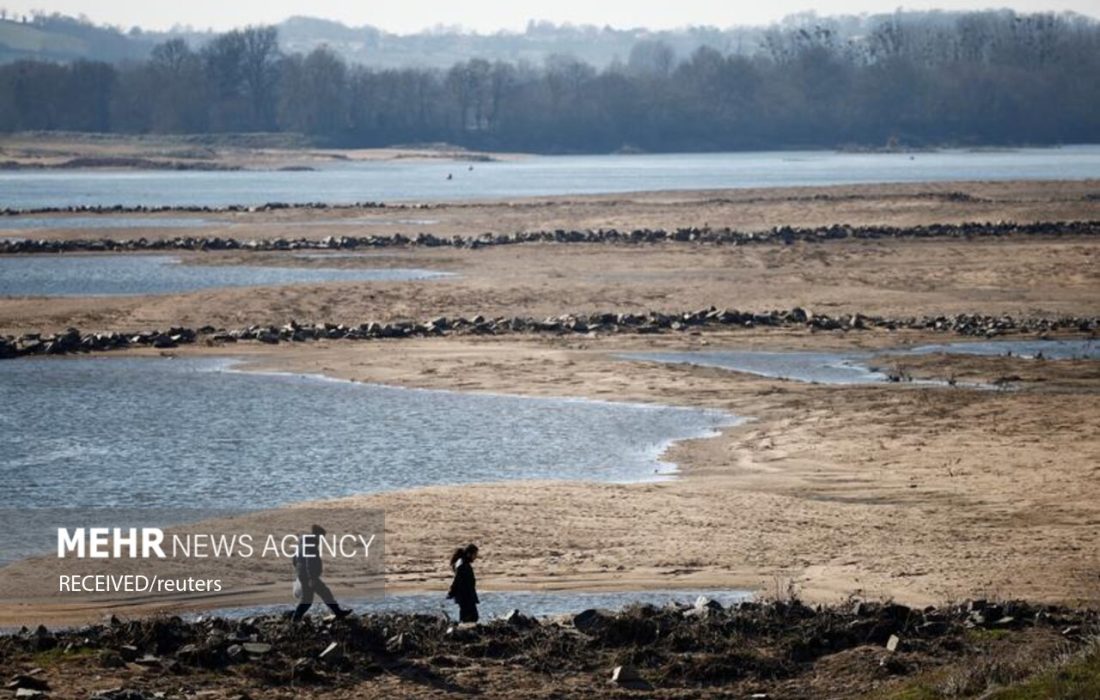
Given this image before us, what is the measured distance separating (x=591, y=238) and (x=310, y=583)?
144 feet

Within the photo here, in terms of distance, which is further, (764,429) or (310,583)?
(764,429)

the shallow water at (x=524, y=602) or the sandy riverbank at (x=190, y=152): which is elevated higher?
the shallow water at (x=524, y=602)

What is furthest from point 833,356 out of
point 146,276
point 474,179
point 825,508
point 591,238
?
point 474,179

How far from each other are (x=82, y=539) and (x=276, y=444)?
6983 millimetres

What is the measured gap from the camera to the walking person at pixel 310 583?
16234mm

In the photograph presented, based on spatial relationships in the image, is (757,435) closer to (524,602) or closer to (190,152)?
(524,602)

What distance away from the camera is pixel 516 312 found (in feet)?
137

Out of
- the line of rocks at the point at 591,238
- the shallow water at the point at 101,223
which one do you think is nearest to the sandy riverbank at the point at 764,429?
the line of rocks at the point at 591,238

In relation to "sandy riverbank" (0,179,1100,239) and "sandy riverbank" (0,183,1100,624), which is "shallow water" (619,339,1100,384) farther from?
"sandy riverbank" (0,179,1100,239)

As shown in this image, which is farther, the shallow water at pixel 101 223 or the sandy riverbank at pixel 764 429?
the shallow water at pixel 101 223

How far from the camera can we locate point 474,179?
12419cm

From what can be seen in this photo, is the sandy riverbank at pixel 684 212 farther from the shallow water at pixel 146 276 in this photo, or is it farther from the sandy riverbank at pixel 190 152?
the sandy riverbank at pixel 190 152

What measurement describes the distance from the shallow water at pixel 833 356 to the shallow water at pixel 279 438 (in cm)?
425

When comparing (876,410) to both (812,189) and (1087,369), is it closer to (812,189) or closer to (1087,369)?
(1087,369)
